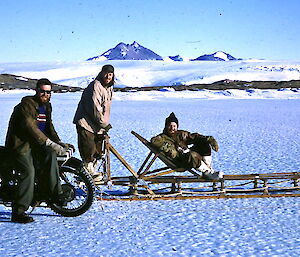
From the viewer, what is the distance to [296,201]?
5086 millimetres

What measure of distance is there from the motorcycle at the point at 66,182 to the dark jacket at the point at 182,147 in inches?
36.4

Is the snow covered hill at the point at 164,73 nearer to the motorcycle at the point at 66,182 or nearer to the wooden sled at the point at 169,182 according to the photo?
the wooden sled at the point at 169,182

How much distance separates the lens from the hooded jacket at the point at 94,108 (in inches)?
205

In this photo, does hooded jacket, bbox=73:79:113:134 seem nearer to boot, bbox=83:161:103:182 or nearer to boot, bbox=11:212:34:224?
boot, bbox=83:161:103:182

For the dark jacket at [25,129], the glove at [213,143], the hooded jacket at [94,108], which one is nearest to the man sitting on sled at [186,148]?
the glove at [213,143]

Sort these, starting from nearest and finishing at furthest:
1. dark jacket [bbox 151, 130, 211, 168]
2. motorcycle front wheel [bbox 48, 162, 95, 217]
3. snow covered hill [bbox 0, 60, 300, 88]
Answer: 1. motorcycle front wheel [bbox 48, 162, 95, 217]
2. dark jacket [bbox 151, 130, 211, 168]
3. snow covered hill [bbox 0, 60, 300, 88]

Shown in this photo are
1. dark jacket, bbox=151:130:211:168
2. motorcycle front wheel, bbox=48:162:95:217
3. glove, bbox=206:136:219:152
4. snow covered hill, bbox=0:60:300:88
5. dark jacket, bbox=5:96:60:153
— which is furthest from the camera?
snow covered hill, bbox=0:60:300:88

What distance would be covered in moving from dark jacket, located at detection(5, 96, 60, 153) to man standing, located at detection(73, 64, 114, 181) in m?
1.03

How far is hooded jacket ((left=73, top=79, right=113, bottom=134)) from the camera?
520cm

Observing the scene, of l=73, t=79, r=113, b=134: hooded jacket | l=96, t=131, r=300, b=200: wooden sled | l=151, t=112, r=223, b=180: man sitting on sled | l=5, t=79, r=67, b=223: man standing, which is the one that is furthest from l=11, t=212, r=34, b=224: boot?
l=151, t=112, r=223, b=180: man sitting on sled

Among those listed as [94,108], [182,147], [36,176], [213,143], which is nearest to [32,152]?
[36,176]

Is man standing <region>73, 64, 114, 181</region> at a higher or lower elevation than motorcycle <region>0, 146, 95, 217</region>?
higher

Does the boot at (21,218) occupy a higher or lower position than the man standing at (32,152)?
lower

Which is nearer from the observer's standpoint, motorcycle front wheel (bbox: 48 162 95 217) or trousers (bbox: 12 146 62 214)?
trousers (bbox: 12 146 62 214)
